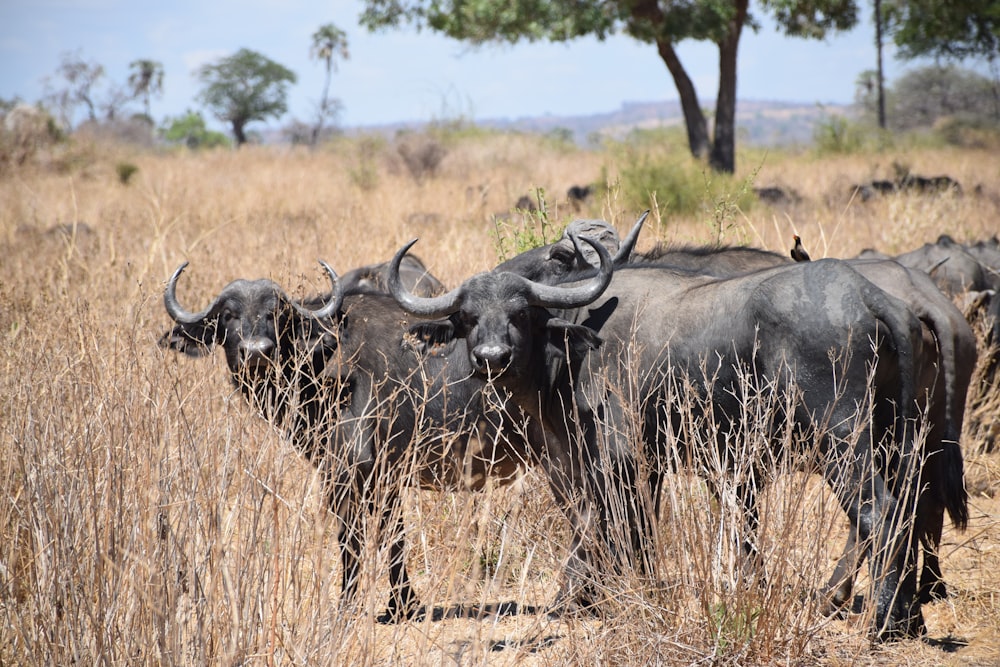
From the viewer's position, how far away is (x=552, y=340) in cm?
456

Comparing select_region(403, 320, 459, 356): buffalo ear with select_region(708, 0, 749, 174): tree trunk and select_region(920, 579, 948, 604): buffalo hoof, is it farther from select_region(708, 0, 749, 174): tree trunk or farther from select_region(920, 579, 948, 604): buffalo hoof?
select_region(708, 0, 749, 174): tree trunk

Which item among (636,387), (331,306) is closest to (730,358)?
(636,387)

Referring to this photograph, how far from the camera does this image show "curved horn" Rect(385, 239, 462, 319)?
454 centimetres

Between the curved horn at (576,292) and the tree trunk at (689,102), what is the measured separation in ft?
52.4

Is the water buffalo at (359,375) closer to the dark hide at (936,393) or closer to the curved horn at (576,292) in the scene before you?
the curved horn at (576,292)

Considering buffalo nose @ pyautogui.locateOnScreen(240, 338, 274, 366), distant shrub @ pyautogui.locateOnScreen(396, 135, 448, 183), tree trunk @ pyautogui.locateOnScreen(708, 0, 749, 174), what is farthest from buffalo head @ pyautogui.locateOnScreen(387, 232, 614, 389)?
distant shrub @ pyautogui.locateOnScreen(396, 135, 448, 183)

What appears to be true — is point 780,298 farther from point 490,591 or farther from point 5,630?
point 5,630

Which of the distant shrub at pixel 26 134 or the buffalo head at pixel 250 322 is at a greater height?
the distant shrub at pixel 26 134

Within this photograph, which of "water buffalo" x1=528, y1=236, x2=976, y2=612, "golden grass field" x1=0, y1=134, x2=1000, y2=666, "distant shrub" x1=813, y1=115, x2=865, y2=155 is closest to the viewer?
"golden grass field" x1=0, y1=134, x2=1000, y2=666

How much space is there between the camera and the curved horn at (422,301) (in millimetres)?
→ 4539

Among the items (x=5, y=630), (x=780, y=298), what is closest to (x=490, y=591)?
(x=5, y=630)

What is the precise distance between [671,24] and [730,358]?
50.2ft

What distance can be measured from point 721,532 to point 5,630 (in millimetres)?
2401

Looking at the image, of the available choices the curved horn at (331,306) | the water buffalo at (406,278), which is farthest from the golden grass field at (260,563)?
the water buffalo at (406,278)
